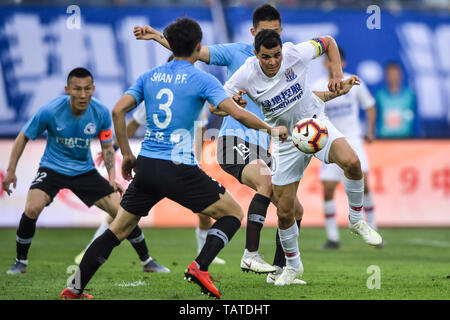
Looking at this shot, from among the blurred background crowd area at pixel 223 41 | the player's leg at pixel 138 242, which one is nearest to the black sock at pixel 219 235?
the player's leg at pixel 138 242

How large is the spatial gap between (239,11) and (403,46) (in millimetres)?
3999

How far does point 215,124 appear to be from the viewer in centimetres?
1591

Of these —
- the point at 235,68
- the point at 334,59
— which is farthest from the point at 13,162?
the point at 334,59

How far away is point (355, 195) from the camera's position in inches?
296

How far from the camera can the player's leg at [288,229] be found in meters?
7.41

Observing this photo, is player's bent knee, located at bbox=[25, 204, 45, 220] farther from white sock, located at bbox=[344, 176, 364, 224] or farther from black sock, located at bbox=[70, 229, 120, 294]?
white sock, located at bbox=[344, 176, 364, 224]

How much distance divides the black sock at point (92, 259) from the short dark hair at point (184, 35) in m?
1.60

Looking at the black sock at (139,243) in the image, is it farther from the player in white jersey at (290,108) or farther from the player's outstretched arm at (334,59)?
the player's outstretched arm at (334,59)

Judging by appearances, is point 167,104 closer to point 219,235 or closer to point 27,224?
point 219,235

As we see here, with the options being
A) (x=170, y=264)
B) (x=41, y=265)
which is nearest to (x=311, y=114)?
(x=170, y=264)

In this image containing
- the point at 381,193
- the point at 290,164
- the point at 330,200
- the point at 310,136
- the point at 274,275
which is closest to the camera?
the point at 310,136

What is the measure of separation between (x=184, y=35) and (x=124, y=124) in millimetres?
857

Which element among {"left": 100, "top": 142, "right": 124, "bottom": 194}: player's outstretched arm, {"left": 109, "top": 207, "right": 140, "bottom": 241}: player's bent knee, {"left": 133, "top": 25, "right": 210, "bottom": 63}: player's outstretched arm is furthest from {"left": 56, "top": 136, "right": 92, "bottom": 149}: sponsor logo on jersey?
{"left": 109, "top": 207, "right": 140, "bottom": 241}: player's bent knee
